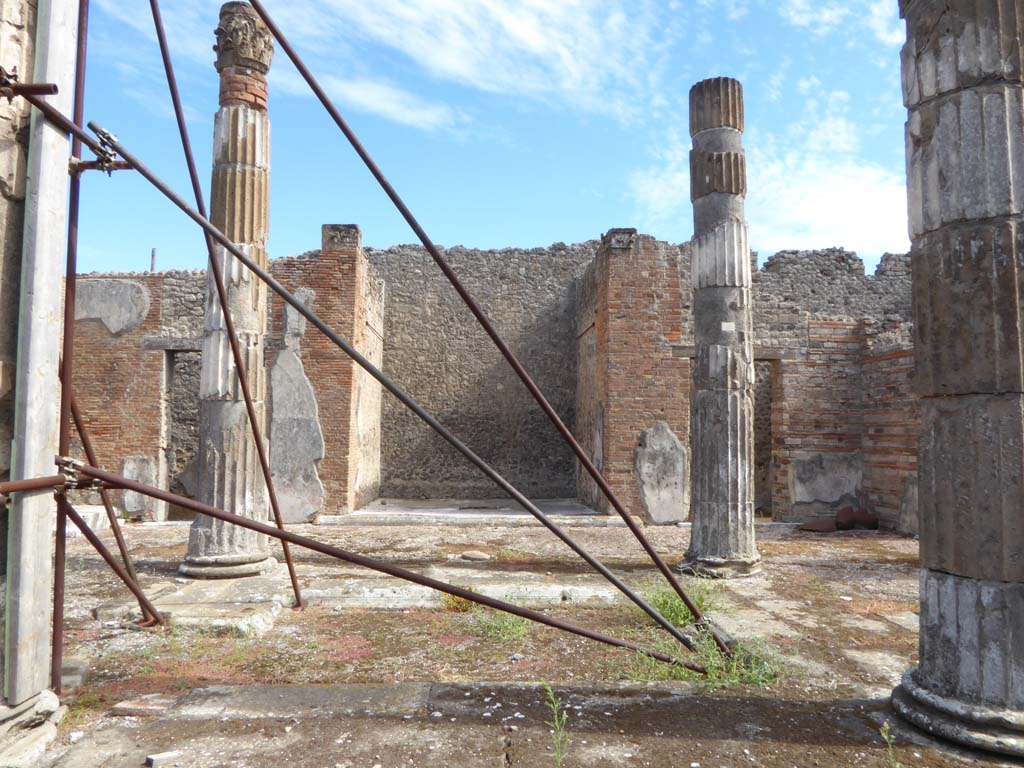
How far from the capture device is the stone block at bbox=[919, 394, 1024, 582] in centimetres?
264

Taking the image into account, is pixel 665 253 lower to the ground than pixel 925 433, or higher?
higher

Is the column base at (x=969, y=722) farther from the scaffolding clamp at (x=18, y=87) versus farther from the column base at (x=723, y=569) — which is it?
the scaffolding clamp at (x=18, y=87)

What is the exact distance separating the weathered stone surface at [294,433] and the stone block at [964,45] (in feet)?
30.1

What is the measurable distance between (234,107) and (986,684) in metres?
6.87

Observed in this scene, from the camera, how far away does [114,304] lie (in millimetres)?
11203

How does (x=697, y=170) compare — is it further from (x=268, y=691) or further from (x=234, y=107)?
(x=268, y=691)

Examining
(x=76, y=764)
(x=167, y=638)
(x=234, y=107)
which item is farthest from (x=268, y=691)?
(x=234, y=107)

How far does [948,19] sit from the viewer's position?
287cm

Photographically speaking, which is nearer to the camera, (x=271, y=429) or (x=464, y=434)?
(x=271, y=429)

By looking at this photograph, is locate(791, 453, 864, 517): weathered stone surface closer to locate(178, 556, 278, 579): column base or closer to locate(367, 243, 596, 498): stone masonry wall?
locate(367, 243, 596, 498): stone masonry wall

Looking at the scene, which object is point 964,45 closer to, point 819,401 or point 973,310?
point 973,310

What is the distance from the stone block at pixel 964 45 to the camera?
278cm

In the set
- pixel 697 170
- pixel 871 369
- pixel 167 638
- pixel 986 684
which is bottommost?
pixel 167 638

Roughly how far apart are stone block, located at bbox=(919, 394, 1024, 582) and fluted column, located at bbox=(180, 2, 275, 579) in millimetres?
5274
